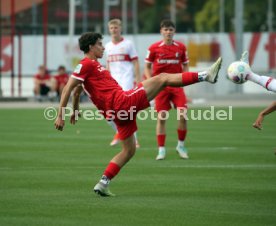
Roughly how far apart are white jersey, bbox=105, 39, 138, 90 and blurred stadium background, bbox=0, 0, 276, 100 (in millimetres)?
20113

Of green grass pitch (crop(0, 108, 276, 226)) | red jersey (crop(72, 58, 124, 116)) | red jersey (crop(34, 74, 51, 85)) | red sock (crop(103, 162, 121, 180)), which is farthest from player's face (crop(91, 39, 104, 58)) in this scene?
red jersey (crop(34, 74, 51, 85))

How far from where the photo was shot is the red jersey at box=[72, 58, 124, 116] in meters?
11.6

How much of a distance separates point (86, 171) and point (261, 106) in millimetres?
19466

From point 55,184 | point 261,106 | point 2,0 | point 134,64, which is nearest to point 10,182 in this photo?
point 55,184

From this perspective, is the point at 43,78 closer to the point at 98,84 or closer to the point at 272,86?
the point at 98,84

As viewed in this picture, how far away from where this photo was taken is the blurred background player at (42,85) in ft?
123

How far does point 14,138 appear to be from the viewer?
64.8ft

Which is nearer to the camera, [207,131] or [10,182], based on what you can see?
[10,182]

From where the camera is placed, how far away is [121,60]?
1827cm

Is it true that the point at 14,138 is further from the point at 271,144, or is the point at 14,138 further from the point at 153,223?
the point at 153,223

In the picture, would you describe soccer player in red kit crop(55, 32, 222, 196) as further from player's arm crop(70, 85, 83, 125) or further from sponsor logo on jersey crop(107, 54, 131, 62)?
sponsor logo on jersey crop(107, 54, 131, 62)

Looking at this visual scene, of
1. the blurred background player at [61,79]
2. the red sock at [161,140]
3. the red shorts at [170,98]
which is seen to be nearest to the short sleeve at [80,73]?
the red sock at [161,140]

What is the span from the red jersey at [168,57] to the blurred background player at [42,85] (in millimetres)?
21328

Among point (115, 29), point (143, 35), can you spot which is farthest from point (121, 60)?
point (143, 35)
